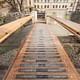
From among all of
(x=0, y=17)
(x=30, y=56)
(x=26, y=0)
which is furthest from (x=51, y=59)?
(x=26, y=0)

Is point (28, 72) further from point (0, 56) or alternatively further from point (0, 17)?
point (0, 17)

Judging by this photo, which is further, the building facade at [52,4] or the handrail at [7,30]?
the building facade at [52,4]

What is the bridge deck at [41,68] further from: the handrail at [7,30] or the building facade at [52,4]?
the building facade at [52,4]

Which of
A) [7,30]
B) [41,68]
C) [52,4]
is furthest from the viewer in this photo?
[52,4]

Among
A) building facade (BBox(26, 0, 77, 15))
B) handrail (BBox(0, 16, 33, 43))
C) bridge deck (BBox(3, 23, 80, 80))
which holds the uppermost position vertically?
building facade (BBox(26, 0, 77, 15))

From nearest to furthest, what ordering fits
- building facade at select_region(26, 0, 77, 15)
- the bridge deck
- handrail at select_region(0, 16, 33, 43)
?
1. the bridge deck
2. handrail at select_region(0, 16, 33, 43)
3. building facade at select_region(26, 0, 77, 15)

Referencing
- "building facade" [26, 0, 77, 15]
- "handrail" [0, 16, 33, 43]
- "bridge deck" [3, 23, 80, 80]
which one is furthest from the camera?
"building facade" [26, 0, 77, 15]

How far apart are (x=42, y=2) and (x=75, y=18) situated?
25.9 meters

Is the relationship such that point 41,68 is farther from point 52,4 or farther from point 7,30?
point 52,4

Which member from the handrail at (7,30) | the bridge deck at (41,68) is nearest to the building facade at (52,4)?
the handrail at (7,30)

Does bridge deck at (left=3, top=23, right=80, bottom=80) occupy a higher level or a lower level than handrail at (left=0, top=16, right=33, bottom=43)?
lower

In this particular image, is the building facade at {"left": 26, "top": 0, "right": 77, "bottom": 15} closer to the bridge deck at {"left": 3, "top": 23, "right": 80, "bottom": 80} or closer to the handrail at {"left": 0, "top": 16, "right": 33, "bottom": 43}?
the handrail at {"left": 0, "top": 16, "right": 33, "bottom": 43}

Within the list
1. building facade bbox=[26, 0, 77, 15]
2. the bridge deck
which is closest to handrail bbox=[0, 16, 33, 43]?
the bridge deck

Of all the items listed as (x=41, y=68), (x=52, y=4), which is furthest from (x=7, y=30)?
(x=52, y=4)
